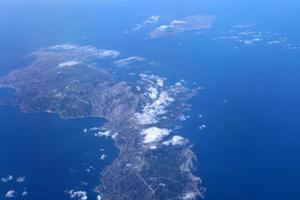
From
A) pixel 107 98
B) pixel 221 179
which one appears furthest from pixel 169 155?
pixel 107 98

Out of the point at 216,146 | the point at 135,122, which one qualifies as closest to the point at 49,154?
the point at 135,122

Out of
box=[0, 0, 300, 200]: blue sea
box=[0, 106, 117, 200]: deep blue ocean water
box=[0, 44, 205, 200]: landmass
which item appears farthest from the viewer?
box=[0, 106, 117, 200]: deep blue ocean water

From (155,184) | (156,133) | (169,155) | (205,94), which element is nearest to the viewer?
(155,184)

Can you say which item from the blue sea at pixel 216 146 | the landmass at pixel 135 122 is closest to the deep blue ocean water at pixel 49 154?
the blue sea at pixel 216 146

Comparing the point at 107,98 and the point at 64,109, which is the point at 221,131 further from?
the point at 64,109

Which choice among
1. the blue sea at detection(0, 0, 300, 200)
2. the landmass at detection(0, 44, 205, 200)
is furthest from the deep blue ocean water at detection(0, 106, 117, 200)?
the landmass at detection(0, 44, 205, 200)

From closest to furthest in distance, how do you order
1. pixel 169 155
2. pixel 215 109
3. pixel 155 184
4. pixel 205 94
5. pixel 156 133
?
pixel 155 184
pixel 169 155
pixel 156 133
pixel 215 109
pixel 205 94

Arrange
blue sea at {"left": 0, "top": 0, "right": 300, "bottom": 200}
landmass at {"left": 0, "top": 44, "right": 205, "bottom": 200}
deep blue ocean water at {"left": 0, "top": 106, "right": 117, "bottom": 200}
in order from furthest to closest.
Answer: deep blue ocean water at {"left": 0, "top": 106, "right": 117, "bottom": 200} → blue sea at {"left": 0, "top": 0, "right": 300, "bottom": 200} → landmass at {"left": 0, "top": 44, "right": 205, "bottom": 200}

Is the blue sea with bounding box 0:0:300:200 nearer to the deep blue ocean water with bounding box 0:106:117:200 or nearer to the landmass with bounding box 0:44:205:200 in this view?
the deep blue ocean water with bounding box 0:106:117:200
